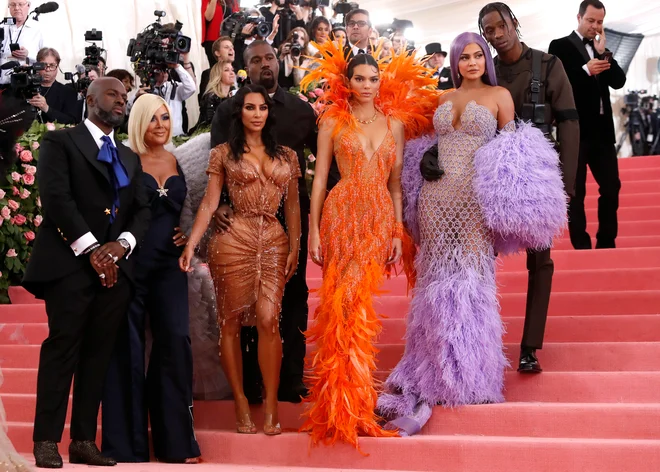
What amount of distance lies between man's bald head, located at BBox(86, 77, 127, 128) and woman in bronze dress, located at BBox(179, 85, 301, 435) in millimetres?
543

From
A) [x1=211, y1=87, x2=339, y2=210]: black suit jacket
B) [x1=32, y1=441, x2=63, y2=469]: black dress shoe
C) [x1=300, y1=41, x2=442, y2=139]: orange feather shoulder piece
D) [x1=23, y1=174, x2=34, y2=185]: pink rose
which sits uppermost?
[x1=300, y1=41, x2=442, y2=139]: orange feather shoulder piece

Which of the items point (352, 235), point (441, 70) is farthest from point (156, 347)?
point (441, 70)

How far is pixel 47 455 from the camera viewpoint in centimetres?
443

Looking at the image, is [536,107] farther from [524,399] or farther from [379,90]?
[524,399]

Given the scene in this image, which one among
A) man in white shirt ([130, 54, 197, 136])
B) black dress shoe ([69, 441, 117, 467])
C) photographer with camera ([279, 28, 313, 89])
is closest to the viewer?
Result: black dress shoe ([69, 441, 117, 467])

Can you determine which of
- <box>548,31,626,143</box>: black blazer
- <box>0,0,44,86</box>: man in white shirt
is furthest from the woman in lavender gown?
<box>0,0,44,86</box>: man in white shirt

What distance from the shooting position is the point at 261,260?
16.3 feet

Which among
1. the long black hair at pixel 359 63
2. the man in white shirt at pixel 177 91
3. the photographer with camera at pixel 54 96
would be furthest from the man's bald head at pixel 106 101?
the man in white shirt at pixel 177 91

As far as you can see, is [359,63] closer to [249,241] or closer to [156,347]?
[249,241]

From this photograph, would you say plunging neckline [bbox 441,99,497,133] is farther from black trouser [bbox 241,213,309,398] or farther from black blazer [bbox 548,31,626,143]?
black blazer [bbox 548,31,626,143]

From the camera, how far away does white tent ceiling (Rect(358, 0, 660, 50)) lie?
14953mm

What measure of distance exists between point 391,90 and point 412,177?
440 mm

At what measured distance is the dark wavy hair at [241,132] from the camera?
5.04m

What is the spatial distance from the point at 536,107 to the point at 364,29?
13.4 ft
